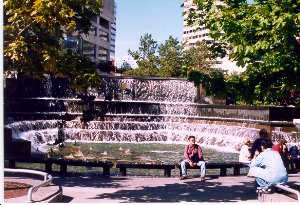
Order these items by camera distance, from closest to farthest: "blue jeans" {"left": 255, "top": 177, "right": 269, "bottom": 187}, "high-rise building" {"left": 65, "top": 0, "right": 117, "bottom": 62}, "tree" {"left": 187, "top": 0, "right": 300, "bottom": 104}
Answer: "tree" {"left": 187, "top": 0, "right": 300, "bottom": 104} < "blue jeans" {"left": 255, "top": 177, "right": 269, "bottom": 187} < "high-rise building" {"left": 65, "top": 0, "right": 117, "bottom": 62}

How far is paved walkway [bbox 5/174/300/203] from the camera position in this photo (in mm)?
11641

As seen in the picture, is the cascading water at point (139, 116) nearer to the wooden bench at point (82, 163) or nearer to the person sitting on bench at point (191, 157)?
the wooden bench at point (82, 163)

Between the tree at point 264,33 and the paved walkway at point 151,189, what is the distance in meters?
3.45

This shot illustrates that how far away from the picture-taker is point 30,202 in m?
8.97

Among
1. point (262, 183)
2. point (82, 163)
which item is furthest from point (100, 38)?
point (262, 183)

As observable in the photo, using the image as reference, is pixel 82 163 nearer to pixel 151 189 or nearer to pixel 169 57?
pixel 151 189

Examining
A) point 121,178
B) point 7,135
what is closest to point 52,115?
point 7,135

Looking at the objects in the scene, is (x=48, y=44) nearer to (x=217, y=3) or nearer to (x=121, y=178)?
(x=217, y=3)

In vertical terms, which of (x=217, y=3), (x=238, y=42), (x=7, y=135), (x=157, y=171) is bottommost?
(x=157, y=171)

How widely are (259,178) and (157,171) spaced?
354 inches

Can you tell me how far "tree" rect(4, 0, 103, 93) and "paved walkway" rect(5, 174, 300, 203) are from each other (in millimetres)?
2924

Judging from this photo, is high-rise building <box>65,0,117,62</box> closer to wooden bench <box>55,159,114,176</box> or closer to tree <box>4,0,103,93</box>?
wooden bench <box>55,159,114,176</box>

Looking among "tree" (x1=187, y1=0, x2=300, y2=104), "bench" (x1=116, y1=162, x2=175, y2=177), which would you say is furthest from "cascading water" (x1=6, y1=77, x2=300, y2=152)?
"tree" (x1=187, y1=0, x2=300, y2=104)

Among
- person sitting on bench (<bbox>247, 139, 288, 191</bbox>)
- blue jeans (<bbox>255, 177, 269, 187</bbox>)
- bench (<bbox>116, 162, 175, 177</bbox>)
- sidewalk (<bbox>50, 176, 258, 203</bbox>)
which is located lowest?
sidewalk (<bbox>50, 176, 258, 203</bbox>)
